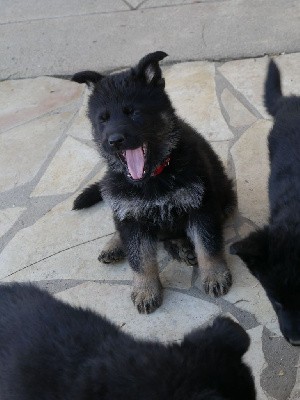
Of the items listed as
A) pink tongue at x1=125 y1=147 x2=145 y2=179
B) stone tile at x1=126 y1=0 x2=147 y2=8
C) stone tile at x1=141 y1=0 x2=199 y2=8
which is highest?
pink tongue at x1=125 y1=147 x2=145 y2=179

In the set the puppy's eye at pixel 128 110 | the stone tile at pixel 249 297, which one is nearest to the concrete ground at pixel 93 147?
the stone tile at pixel 249 297

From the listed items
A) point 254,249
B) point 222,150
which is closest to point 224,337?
point 254,249

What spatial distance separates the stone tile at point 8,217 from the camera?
167 inches

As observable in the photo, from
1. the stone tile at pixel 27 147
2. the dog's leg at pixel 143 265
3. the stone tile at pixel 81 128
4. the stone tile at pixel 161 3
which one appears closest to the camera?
the dog's leg at pixel 143 265

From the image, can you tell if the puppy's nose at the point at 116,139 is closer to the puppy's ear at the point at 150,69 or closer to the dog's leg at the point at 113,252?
→ the puppy's ear at the point at 150,69

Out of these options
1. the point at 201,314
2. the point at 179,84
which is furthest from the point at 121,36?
the point at 201,314

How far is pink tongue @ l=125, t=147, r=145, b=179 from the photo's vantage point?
3250mm

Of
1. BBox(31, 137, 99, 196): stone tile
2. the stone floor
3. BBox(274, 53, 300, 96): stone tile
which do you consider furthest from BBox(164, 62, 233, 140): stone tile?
BBox(31, 137, 99, 196): stone tile

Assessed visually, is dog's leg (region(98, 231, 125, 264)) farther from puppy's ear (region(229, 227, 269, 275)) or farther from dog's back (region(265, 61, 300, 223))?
puppy's ear (region(229, 227, 269, 275))

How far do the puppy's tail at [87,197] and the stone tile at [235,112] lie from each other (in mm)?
1230

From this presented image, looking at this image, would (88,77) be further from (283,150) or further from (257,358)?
(257,358)

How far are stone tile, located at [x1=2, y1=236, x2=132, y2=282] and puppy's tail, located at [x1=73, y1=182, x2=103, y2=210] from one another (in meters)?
0.27

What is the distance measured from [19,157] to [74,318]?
8.60 feet

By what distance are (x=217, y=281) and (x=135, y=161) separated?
2.76ft
